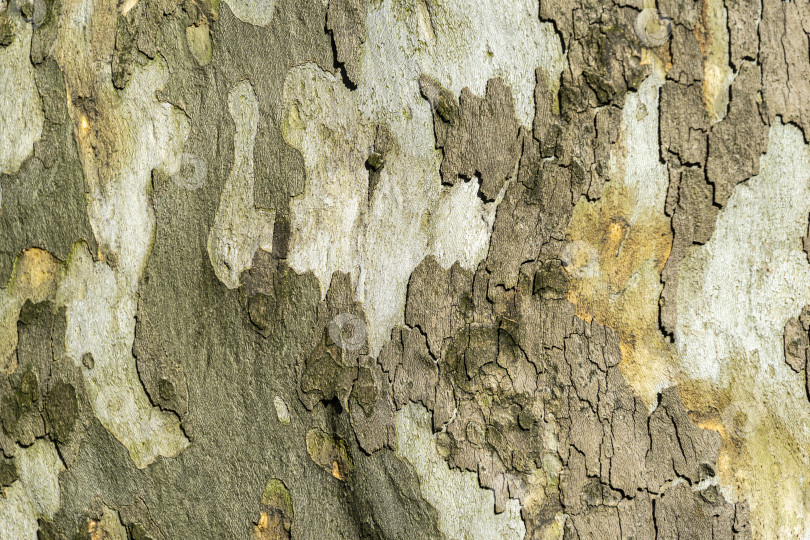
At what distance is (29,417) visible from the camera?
1.43 meters

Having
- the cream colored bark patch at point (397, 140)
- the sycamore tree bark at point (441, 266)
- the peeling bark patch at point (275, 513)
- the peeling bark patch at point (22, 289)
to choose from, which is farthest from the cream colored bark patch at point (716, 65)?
the peeling bark patch at point (22, 289)

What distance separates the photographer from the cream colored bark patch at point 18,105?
142 centimetres

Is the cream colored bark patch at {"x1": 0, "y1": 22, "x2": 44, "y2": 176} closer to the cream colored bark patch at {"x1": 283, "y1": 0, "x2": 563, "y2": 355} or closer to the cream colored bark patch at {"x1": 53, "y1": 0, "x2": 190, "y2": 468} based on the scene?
the cream colored bark patch at {"x1": 53, "y1": 0, "x2": 190, "y2": 468}

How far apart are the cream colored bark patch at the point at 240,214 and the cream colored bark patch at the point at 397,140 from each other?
7 centimetres

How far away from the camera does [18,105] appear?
1.44m

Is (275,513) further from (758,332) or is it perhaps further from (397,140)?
(758,332)

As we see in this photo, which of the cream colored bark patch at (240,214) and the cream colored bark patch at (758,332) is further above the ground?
the cream colored bark patch at (758,332)

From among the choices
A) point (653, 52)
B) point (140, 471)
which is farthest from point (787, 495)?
point (140, 471)

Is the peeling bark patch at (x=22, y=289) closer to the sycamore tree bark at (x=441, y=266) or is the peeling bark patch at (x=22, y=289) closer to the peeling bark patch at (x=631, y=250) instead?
the sycamore tree bark at (x=441, y=266)

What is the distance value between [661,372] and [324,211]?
63cm

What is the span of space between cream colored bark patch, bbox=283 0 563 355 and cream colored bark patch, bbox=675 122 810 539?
0.35m

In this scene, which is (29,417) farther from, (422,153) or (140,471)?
(422,153)

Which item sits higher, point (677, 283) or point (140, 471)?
point (677, 283)

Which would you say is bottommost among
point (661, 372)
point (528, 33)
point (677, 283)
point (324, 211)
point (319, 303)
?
point (319, 303)
